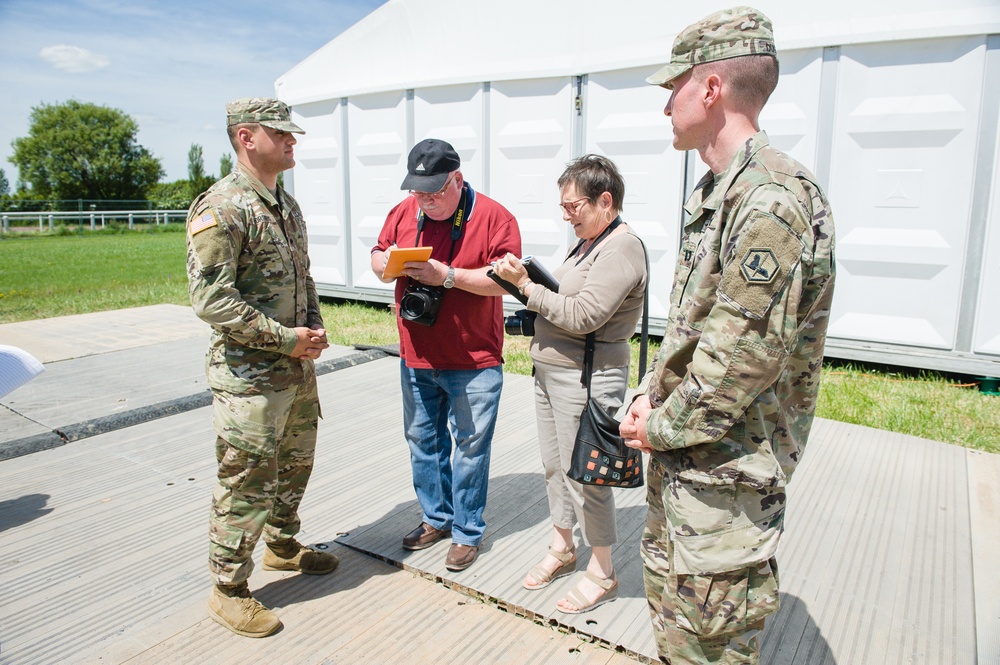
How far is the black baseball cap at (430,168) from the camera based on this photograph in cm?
290

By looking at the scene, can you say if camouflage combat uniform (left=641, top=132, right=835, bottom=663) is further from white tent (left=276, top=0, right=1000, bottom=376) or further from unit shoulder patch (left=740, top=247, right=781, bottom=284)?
white tent (left=276, top=0, right=1000, bottom=376)

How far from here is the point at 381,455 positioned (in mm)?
4516

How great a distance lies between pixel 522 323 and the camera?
2.95 metres

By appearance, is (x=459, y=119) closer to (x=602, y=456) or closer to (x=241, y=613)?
(x=602, y=456)

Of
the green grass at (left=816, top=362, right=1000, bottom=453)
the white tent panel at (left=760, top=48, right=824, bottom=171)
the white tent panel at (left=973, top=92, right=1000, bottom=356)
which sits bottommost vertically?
the green grass at (left=816, top=362, right=1000, bottom=453)

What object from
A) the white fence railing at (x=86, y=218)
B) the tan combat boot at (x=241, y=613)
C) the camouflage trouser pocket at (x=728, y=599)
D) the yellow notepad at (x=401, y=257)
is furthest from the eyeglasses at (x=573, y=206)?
the white fence railing at (x=86, y=218)

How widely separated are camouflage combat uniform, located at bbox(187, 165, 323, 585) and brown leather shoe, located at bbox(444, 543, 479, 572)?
817 millimetres

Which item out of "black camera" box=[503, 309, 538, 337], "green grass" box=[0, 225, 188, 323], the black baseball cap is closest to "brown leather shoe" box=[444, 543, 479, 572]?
"black camera" box=[503, 309, 538, 337]

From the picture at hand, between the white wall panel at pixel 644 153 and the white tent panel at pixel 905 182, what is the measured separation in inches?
59.8

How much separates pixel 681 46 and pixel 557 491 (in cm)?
186

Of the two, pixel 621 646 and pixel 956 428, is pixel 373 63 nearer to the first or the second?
pixel 956 428

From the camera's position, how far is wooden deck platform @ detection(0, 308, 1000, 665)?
257cm

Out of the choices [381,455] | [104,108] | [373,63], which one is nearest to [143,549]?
[381,455]

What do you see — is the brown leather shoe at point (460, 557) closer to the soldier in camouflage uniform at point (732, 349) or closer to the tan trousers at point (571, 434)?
the tan trousers at point (571, 434)
